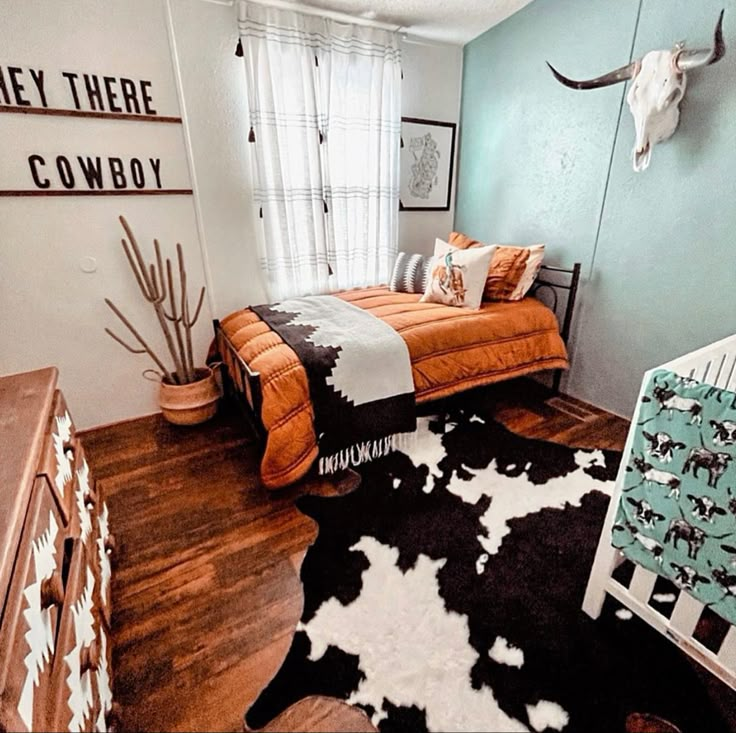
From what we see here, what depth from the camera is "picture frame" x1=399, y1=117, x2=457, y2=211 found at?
3.04m

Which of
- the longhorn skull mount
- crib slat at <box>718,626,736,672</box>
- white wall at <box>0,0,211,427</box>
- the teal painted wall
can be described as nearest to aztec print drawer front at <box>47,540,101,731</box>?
crib slat at <box>718,626,736,672</box>

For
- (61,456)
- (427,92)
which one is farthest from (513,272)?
(61,456)

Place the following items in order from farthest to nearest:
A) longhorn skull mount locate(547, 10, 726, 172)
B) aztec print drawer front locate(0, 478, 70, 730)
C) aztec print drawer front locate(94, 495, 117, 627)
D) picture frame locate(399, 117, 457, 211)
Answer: picture frame locate(399, 117, 457, 211) → longhorn skull mount locate(547, 10, 726, 172) → aztec print drawer front locate(94, 495, 117, 627) → aztec print drawer front locate(0, 478, 70, 730)

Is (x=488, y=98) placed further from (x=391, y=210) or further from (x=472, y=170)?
(x=391, y=210)

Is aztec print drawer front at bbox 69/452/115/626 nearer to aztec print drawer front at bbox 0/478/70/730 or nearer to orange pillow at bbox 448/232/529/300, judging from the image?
aztec print drawer front at bbox 0/478/70/730

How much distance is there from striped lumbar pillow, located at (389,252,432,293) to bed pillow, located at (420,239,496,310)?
0.78ft

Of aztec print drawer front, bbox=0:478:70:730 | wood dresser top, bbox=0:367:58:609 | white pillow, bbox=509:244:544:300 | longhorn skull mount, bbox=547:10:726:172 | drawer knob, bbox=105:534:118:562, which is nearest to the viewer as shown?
aztec print drawer front, bbox=0:478:70:730

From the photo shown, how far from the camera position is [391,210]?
2979 millimetres

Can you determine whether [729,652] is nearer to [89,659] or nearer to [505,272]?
[89,659]

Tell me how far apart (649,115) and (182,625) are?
9.41 feet

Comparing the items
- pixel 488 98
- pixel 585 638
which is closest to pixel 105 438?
pixel 585 638

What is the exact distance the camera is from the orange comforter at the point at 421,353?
172cm

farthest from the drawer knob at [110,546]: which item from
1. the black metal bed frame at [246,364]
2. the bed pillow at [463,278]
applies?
the bed pillow at [463,278]

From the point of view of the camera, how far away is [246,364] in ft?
6.17
